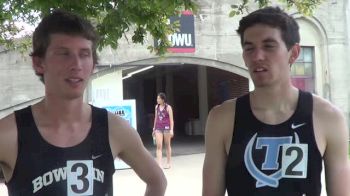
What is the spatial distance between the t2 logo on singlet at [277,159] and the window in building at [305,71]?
14332mm

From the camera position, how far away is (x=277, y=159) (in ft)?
7.86

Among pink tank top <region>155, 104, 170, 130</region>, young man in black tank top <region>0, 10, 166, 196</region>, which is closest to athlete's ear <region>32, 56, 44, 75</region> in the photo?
young man in black tank top <region>0, 10, 166, 196</region>

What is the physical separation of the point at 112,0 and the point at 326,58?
44.2ft

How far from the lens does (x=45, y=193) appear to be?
2188 millimetres

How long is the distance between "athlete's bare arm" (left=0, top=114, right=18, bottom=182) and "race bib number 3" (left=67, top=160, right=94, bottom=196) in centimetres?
24

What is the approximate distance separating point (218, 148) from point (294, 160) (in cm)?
38

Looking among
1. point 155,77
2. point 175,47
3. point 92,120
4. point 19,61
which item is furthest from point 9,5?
point 155,77

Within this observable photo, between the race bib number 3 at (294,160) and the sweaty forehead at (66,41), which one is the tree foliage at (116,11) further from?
the race bib number 3 at (294,160)

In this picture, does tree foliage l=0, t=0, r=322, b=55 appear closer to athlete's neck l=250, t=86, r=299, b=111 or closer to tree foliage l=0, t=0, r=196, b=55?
tree foliage l=0, t=0, r=196, b=55

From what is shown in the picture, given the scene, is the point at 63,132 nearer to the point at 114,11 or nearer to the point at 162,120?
the point at 114,11

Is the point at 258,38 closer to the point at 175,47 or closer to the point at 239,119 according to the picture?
the point at 239,119

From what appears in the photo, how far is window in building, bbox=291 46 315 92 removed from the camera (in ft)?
54.0

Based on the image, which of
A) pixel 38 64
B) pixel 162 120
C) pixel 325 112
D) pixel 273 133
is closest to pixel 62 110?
pixel 38 64

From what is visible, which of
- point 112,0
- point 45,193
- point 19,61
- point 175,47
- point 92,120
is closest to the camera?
point 45,193
